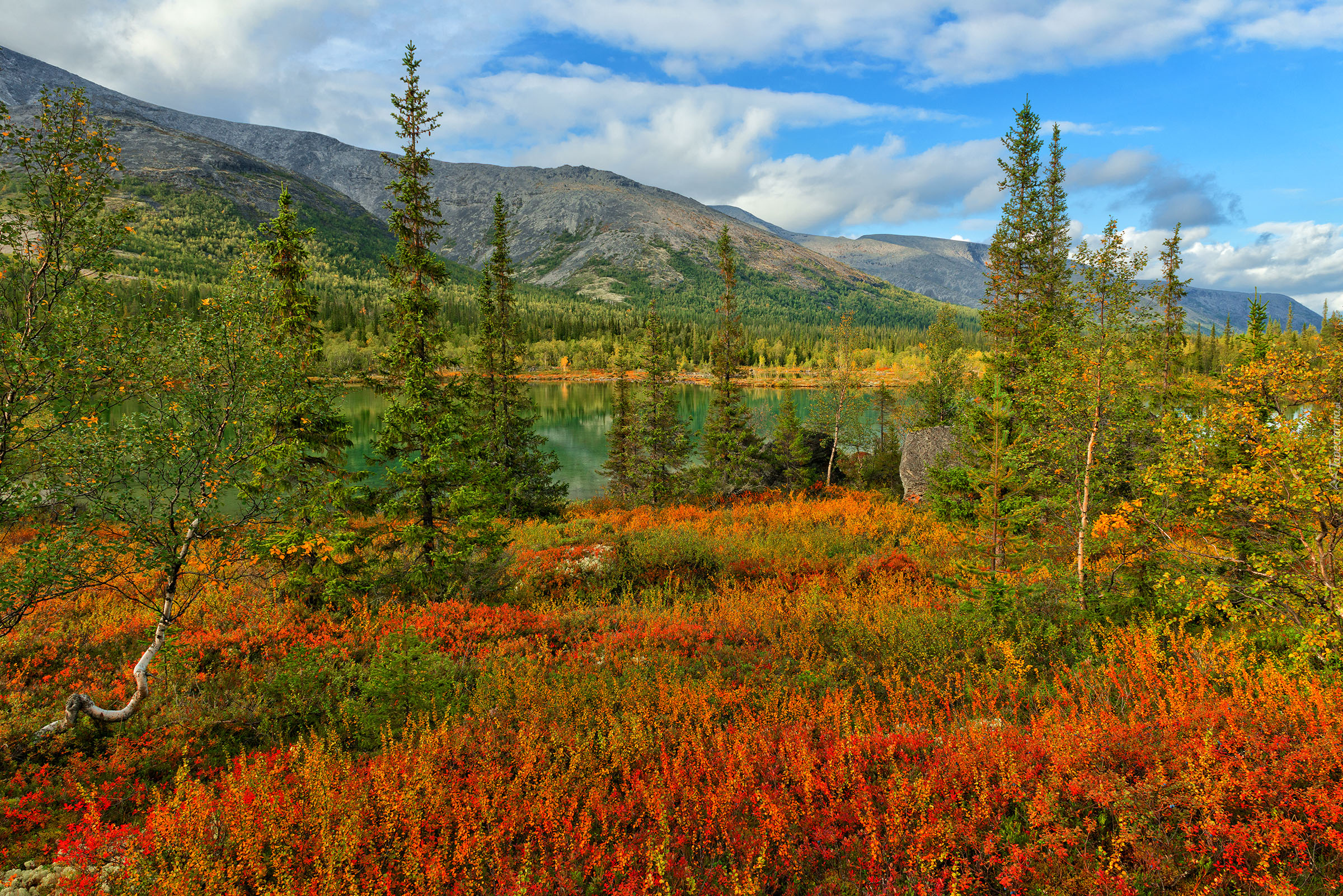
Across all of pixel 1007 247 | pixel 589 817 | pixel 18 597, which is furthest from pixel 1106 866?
pixel 1007 247

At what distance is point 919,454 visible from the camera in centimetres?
2497

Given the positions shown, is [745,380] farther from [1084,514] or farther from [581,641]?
[581,641]

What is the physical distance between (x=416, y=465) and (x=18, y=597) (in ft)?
18.2

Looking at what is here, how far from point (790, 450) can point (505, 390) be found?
1449cm

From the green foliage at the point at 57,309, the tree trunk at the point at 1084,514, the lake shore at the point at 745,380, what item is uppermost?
the lake shore at the point at 745,380

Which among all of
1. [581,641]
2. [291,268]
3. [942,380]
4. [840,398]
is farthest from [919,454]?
[291,268]

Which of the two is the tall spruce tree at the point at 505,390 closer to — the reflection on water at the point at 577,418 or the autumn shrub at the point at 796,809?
the reflection on water at the point at 577,418

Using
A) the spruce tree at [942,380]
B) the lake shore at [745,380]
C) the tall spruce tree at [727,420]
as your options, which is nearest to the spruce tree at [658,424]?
the tall spruce tree at [727,420]

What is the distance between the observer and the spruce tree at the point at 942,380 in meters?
28.2

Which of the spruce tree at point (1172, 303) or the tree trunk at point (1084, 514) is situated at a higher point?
the spruce tree at point (1172, 303)

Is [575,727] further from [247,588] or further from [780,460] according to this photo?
[780,460]

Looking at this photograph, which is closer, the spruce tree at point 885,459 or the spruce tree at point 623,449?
the spruce tree at point 885,459

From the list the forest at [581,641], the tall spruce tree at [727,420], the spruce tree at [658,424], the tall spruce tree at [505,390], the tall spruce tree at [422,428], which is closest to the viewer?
the forest at [581,641]

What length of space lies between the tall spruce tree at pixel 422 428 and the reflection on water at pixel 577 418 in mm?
920
